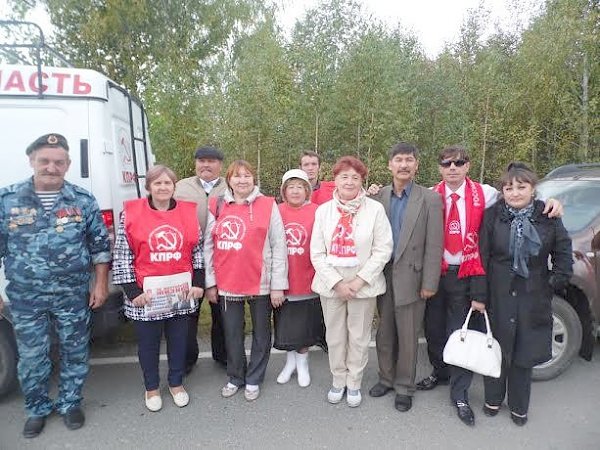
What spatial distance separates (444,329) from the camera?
11.1 feet

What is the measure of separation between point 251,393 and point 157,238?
1.37 m

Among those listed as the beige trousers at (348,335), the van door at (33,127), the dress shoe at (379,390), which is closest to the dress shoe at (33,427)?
the van door at (33,127)

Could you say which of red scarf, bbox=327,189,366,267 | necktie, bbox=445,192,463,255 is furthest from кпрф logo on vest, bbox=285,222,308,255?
necktie, bbox=445,192,463,255

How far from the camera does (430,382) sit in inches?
134

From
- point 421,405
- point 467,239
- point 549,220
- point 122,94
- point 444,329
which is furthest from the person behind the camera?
point 122,94

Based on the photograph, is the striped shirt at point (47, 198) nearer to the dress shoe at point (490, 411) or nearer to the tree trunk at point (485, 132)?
the dress shoe at point (490, 411)

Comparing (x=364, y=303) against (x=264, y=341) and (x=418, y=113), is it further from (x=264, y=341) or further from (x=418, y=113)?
(x=418, y=113)

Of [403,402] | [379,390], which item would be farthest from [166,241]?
[403,402]

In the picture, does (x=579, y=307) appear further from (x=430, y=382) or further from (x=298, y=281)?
(x=298, y=281)

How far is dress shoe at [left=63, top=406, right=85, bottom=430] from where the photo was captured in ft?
9.44

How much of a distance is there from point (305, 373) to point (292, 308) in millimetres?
591

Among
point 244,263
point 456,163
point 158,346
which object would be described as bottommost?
point 158,346

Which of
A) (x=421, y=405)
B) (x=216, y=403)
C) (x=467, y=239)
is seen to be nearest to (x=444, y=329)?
(x=421, y=405)

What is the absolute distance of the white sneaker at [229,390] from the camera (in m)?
3.30
